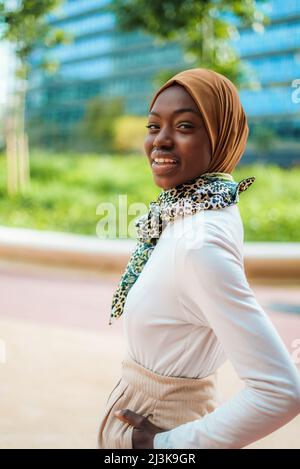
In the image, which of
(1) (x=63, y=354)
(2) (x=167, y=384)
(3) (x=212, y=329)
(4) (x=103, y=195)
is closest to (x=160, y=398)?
(2) (x=167, y=384)

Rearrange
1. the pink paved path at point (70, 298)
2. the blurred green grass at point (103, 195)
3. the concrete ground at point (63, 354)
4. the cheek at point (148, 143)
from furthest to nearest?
the blurred green grass at point (103, 195) < the pink paved path at point (70, 298) < the concrete ground at point (63, 354) < the cheek at point (148, 143)

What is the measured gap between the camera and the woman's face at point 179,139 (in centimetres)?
116

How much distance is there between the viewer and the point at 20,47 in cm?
1158

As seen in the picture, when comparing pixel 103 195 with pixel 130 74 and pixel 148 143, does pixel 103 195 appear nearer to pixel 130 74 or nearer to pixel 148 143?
pixel 148 143

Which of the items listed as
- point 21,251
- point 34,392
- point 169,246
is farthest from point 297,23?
point 169,246

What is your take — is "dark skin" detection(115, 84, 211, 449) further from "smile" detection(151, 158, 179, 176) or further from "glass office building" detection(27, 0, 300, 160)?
"glass office building" detection(27, 0, 300, 160)

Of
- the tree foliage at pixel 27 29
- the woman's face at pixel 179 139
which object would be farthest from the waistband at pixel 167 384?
the tree foliage at pixel 27 29

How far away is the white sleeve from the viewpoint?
39.6 inches

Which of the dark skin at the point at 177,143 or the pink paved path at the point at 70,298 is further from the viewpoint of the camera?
the pink paved path at the point at 70,298

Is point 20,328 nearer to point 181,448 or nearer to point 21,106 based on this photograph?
point 181,448

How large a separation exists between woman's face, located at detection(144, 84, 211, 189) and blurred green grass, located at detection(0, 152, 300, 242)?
26.0ft

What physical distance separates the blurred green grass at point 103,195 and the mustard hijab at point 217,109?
310 inches

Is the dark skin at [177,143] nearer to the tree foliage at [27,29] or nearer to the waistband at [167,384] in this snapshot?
the waistband at [167,384]

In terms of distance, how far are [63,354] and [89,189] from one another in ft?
27.2
